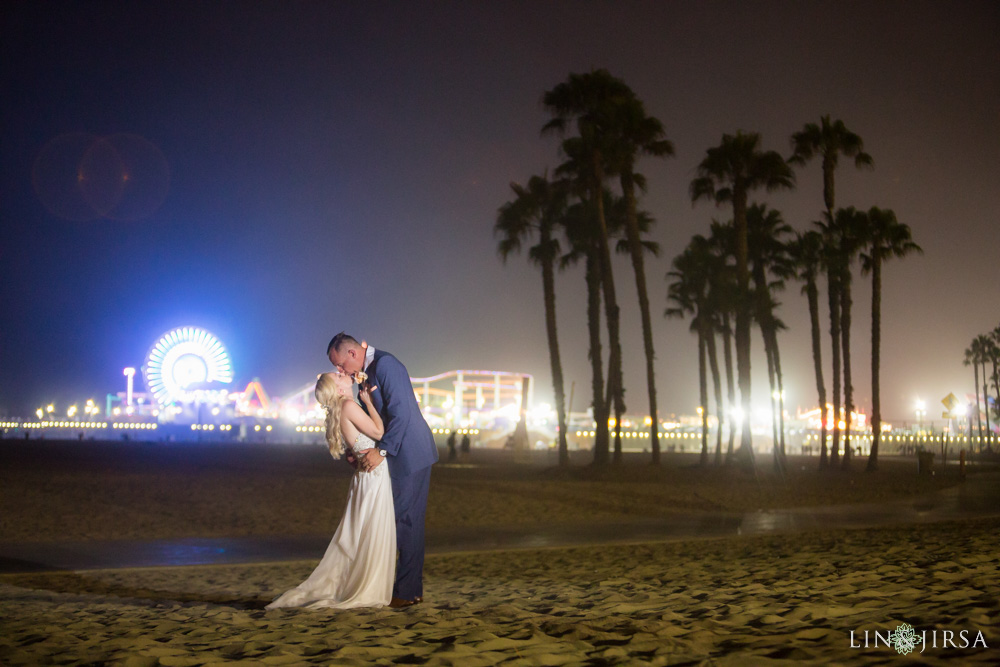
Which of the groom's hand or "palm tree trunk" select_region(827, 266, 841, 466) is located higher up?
"palm tree trunk" select_region(827, 266, 841, 466)

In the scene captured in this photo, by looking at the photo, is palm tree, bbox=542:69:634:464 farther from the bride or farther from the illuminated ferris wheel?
the illuminated ferris wheel

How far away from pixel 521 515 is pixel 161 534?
6012mm

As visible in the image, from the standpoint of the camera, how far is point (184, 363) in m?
86.0

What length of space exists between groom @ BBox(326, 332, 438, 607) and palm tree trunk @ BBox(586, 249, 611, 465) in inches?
868

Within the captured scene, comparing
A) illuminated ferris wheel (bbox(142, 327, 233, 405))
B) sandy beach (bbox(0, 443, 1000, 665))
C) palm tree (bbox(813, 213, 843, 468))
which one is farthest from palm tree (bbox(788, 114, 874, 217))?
illuminated ferris wheel (bbox(142, 327, 233, 405))

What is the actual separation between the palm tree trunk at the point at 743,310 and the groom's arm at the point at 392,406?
24730 millimetres

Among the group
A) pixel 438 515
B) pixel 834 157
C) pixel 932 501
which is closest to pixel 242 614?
pixel 438 515

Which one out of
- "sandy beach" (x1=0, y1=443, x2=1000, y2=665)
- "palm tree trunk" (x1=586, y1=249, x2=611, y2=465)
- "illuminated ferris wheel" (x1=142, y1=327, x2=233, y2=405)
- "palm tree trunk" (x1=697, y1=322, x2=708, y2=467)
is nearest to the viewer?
"sandy beach" (x1=0, y1=443, x2=1000, y2=665)

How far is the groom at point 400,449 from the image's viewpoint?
18.9 feet

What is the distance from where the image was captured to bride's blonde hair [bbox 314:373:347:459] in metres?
5.78

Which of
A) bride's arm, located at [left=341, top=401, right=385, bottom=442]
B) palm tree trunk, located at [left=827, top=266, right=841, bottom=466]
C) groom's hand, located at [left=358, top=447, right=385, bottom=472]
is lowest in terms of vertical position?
groom's hand, located at [left=358, top=447, right=385, bottom=472]

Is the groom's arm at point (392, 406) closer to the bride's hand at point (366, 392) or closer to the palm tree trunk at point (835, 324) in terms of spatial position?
the bride's hand at point (366, 392)

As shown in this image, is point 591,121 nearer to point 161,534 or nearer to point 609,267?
point 609,267

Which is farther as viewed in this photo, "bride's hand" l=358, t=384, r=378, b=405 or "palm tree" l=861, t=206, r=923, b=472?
"palm tree" l=861, t=206, r=923, b=472
